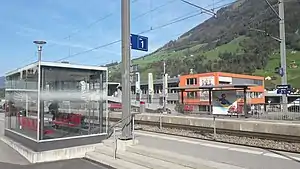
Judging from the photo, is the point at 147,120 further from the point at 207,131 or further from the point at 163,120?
the point at 207,131

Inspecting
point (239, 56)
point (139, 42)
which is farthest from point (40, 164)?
point (239, 56)

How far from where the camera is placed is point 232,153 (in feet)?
32.7

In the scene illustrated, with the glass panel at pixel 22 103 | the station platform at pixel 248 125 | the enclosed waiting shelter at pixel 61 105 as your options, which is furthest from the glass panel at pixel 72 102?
the station platform at pixel 248 125

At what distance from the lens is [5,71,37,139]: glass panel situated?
10.9m

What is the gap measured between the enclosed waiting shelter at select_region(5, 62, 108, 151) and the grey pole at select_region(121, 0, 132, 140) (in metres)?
1.39

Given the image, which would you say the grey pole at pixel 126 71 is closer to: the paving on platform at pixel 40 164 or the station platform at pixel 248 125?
the paving on platform at pixel 40 164

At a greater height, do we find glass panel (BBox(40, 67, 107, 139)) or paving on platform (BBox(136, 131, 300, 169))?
glass panel (BBox(40, 67, 107, 139))

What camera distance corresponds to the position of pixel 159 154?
8.77 meters

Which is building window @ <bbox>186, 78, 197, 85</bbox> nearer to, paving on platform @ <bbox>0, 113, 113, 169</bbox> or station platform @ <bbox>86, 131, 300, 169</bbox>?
station platform @ <bbox>86, 131, 300, 169</bbox>

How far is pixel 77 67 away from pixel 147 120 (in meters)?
10.6

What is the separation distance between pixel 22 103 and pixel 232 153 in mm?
8110

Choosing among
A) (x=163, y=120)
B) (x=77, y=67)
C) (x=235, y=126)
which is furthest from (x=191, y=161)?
(x=163, y=120)

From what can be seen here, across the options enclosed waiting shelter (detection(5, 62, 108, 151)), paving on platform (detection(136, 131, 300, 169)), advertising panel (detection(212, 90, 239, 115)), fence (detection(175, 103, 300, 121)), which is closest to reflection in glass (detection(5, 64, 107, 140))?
enclosed waiting shelter (detection(5, 62, 108, 151))

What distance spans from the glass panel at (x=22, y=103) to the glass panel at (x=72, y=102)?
44 centimetres
